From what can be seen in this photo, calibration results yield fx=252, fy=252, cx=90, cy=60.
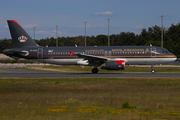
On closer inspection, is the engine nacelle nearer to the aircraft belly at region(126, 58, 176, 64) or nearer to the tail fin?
the aircraft belly at region(126, 58, 176, 64)

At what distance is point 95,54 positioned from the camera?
3769cm

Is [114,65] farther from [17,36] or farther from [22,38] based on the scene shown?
[17,36]

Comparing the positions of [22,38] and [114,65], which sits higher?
[22,38]

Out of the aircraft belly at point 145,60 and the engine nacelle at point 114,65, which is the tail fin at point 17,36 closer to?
the engine nacelle at point 114,65

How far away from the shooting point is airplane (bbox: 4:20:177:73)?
36547 millimetres

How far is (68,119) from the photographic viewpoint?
9531 millimetres

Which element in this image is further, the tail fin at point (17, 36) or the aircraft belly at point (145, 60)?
the tail fin at point (17, 36)

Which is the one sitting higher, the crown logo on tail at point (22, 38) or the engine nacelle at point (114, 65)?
the crown logo on tail at point (22, 38)

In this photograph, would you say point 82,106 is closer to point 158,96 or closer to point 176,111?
point 176,111

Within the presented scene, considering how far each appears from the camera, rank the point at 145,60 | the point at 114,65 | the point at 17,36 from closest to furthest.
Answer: the point at 114,65 < the point at 145,60 < the point at 17,36

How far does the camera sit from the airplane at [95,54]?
36.5 metres

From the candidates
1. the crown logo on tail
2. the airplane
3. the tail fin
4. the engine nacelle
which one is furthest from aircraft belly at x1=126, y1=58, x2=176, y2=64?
the crown logo on tail

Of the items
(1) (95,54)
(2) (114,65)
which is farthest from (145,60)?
(1) (95,54)

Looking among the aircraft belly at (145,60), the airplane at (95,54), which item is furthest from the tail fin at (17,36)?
the aircraft belly at (145,60)
